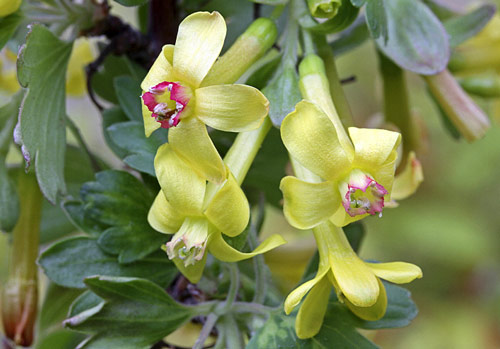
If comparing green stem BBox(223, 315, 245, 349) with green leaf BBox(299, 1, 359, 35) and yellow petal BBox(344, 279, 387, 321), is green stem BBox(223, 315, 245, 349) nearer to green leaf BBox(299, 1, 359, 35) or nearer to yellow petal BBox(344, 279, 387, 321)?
yellow petal BBox(344, 279, 387, 321)

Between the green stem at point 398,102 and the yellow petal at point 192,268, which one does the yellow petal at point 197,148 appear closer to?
the yellow petal at point 192,268

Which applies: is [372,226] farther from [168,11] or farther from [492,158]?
[168,11]

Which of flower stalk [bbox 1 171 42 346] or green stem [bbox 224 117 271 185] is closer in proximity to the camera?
green stem [bbox 224 117 271 185]

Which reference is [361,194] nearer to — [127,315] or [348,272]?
[348,272]

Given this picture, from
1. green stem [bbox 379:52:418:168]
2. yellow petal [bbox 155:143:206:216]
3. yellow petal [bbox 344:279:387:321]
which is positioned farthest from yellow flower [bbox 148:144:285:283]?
green stem [bbox 379:52:418:168]

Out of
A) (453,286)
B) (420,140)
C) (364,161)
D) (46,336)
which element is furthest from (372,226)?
(364,161)

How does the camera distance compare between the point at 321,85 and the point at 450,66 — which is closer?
the point at 321,85
